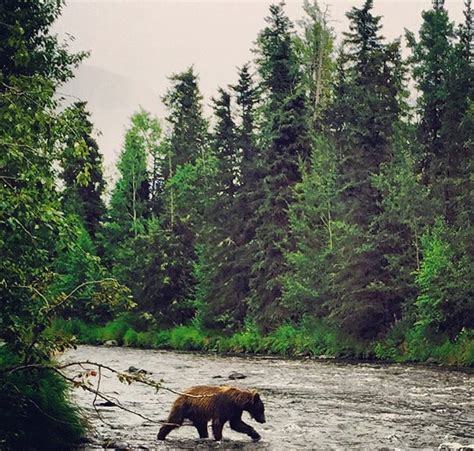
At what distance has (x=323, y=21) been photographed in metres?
55.0

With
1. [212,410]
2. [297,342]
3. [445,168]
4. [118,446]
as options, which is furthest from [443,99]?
[118,446]

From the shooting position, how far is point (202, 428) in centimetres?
1325

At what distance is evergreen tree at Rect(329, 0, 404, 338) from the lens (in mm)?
35375

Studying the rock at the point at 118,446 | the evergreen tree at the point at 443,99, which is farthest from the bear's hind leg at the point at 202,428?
the evergreen tree at the point at 443,99

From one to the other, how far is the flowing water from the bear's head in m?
0.36

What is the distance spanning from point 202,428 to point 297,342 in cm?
2378

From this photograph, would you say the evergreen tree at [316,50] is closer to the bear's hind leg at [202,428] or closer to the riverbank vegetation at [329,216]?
the riverbank vegetation at [329,216]

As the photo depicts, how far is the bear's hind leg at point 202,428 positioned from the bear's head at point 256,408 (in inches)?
31.9

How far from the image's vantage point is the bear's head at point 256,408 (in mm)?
13434

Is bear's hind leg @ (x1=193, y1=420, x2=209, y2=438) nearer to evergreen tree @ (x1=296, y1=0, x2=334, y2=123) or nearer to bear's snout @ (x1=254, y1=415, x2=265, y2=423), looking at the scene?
bear's snout @ (x1=254, y1=415, x2=265, y2=423)

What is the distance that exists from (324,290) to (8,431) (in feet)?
92.0

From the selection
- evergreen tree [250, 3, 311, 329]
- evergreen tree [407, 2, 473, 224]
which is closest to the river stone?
evergreen tree [407, 2, 473, 224]

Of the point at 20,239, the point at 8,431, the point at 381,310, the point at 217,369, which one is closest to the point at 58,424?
the point at 8,431

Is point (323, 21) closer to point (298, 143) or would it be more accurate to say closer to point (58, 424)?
point (298, 143)
